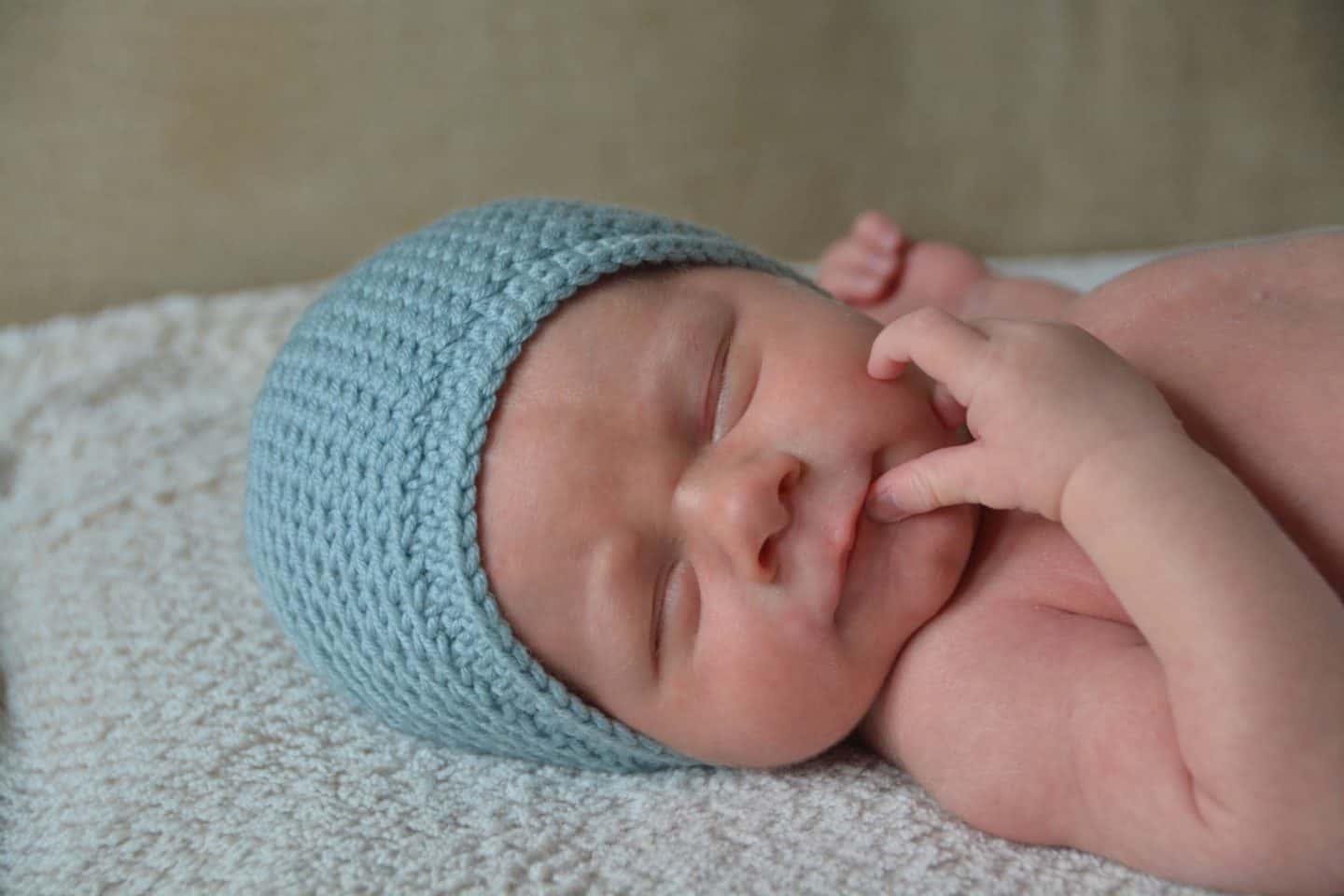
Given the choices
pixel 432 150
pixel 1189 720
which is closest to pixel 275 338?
pixel 432 150

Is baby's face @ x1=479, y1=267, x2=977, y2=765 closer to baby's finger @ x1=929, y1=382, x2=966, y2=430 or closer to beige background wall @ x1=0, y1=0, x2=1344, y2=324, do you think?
baby's finger @ x1=929, y1=382, x2=966, y2=430

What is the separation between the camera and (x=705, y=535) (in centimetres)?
104

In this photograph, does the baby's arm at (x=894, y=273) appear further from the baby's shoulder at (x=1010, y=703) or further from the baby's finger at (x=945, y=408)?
the baby's shoulder at (x=1010, y=703)

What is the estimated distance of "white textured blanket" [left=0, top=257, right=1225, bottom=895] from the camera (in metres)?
0.98

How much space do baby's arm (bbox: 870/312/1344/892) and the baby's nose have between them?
10 centimetres

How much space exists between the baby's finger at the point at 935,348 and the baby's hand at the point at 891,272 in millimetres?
710

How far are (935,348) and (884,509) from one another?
0.14m

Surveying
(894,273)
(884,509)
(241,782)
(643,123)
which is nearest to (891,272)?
(894,273)

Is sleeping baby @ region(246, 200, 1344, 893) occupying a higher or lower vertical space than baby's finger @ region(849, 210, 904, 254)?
lower

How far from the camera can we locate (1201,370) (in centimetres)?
105

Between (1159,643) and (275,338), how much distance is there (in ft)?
4.57

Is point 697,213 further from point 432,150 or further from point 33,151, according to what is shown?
point 33,151

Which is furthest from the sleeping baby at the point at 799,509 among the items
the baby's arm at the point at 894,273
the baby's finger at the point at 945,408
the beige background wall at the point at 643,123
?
the beige background wall at the point at 643,123

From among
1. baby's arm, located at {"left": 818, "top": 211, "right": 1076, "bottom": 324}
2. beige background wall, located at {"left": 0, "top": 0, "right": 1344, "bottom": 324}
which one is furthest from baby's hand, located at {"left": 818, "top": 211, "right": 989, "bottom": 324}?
beige background wall, located at {"left": 0, "top": 0, "right": 1344, "bottom": 324}
